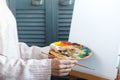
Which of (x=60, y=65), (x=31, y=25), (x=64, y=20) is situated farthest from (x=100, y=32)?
(x=31, y=25)

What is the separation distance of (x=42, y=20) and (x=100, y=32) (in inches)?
24.3

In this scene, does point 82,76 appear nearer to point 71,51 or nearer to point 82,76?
point 82,76

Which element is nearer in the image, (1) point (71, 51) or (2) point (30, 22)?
(1) point (71, 51)

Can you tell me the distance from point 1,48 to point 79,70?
1.59 feet

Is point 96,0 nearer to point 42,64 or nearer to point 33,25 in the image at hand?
point 42,64

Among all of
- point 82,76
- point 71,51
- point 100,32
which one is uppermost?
point 100,32

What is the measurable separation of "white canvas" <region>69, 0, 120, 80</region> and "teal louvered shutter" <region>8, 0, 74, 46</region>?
0.37 meters

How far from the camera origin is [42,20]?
5.71 ft

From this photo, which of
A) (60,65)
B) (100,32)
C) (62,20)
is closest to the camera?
(60,65)

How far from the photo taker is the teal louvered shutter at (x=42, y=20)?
5.58 ft

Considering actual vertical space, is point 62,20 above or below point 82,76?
above

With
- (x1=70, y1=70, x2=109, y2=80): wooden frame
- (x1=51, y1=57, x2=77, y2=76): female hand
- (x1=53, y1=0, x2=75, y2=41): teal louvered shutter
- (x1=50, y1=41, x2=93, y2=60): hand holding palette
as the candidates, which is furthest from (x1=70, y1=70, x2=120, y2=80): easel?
(x1=53, y1=0, x2=75, y2=41): teal louvered shutter

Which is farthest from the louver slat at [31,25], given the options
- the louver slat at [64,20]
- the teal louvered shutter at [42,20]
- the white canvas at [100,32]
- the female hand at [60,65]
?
the female hand at [60,65]

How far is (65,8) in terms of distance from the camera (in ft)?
5.56
